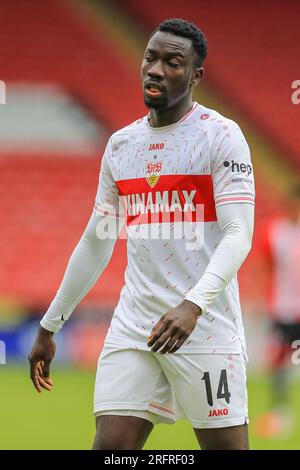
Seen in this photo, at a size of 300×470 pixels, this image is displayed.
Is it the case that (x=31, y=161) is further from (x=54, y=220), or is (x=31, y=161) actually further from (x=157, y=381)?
(x=157, y=381)

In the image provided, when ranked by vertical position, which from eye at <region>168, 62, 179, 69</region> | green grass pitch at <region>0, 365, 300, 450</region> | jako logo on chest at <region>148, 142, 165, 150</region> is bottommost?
green grass pitch at <region>0, 365, 300, 450</region>

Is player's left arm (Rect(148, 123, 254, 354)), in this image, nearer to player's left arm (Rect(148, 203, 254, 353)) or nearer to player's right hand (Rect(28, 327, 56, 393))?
player's left arm (Rect(148, 203, 254, 353))

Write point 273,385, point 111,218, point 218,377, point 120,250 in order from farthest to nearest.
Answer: point 120,250 → point 273,385 → point 111,218 → point 218,377

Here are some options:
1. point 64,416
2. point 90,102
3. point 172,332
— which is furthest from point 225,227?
point 90,102

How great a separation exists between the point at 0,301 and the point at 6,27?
12.1 ft

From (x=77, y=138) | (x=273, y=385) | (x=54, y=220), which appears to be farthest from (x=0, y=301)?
(x=273, y=385)

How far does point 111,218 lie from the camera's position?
4.23 m

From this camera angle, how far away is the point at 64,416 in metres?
8.54

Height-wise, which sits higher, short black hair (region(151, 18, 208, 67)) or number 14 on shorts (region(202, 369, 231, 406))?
short black hair (region(151, 18, 208, 67))

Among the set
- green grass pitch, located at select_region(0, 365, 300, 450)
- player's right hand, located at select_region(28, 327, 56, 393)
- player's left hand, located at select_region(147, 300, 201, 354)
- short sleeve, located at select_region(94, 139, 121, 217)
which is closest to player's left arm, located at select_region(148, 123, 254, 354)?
player's left hand, located at select_region(147, 300, 201, 354)

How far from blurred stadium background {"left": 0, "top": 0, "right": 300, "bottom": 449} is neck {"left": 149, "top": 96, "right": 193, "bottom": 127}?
29.0 feet

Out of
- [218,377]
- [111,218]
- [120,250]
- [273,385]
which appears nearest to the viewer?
[218,377]

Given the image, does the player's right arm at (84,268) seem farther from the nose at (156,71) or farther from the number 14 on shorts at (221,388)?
the number 14 on shorts at (221,388)

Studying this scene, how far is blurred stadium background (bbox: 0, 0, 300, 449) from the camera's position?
44.0ft
